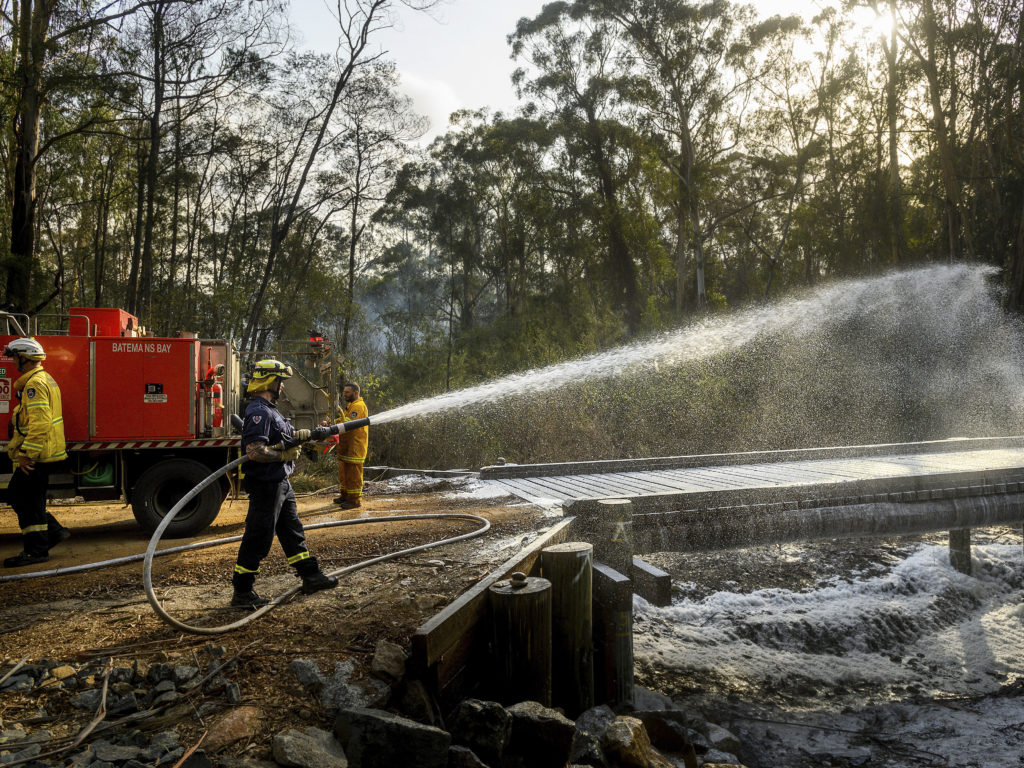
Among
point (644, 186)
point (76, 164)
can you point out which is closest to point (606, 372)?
point (644, 186)

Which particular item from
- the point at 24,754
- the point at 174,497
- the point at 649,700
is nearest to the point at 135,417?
the point at 174,497

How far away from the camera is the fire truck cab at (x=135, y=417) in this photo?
24.7 feet

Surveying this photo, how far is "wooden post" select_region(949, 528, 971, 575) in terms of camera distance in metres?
12.2

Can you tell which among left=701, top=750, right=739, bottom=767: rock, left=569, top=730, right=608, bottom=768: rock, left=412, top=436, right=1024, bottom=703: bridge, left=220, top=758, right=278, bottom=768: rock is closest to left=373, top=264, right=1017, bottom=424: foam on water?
left=412, top=436, right=1024, bottom=703: bridge

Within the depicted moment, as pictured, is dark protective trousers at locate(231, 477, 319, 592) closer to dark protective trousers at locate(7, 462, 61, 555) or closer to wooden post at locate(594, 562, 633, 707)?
wooden post at locate(594, 562, 633, 707)

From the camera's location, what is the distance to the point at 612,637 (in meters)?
5.77

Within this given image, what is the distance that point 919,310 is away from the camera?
79.7ft

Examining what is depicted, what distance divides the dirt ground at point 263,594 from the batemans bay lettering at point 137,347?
2224mm

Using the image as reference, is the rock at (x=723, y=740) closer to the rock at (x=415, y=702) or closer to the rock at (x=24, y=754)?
the rock at (x=415, y=702)

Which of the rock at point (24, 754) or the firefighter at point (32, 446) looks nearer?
the rock at point (24, 754)

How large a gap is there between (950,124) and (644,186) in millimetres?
10973

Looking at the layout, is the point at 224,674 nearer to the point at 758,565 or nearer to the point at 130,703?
the point at 130,703

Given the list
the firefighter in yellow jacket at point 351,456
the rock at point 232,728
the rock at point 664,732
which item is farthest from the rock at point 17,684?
the firefighter in yellow jacket at point 351,456

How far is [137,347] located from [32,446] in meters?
1.72
